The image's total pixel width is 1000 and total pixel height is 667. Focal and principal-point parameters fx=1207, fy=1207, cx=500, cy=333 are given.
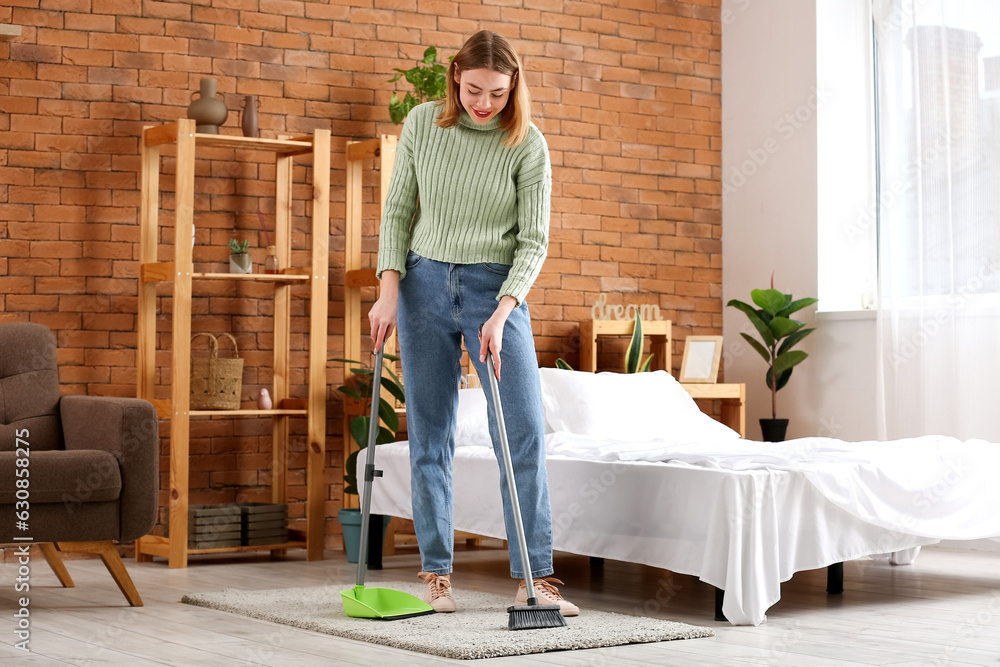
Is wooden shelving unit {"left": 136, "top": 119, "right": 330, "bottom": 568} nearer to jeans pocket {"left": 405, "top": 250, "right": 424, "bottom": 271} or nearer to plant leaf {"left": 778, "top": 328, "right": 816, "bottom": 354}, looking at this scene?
jeans pocket {"left": 405, "top": 250, "right": 424, "bottom": 271}

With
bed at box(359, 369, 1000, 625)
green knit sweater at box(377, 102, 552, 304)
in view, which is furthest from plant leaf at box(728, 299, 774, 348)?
green knit sweater at box(377, 102, 552, 304)

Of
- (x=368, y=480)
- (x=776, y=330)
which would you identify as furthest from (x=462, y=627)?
(x=776, y=330)

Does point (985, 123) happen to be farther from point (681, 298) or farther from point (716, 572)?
point (716, 572)

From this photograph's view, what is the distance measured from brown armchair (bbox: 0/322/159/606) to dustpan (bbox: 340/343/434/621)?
2.32ft

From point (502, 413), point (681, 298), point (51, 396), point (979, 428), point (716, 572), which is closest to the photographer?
point (502, 413)

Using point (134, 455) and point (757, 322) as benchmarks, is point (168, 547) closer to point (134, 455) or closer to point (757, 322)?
point (134, 455)

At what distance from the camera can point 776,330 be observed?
5.69 metres

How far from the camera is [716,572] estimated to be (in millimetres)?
3164

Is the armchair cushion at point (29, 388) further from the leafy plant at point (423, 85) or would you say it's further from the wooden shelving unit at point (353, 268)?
the leafy plant at point (423, 85)

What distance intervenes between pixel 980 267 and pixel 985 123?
1.99 ft

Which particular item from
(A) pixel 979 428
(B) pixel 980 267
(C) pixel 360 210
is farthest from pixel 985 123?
(C) pixel 360 210

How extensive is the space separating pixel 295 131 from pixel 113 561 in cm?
233

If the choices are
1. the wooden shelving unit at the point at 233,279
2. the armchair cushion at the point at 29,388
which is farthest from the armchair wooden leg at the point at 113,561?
the wooden shelving unit at the point at 233,279

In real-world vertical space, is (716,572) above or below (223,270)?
below
